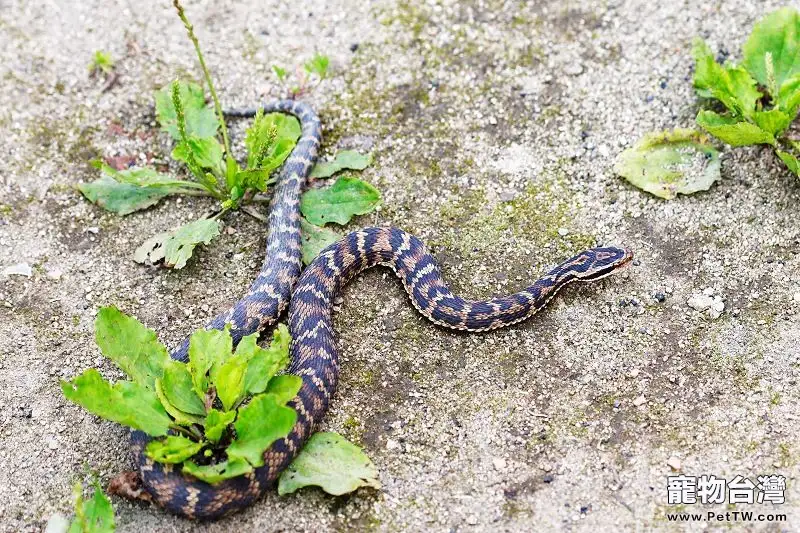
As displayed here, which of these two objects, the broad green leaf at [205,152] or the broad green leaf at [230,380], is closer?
the broad green leaf at [230,380]

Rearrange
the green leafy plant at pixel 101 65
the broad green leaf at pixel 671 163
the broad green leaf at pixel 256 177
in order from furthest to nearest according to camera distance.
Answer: the green leafy plant at pixel 101 65
the broad green leaf at pixel 671 163
the broad green leaf at pixel 256 177

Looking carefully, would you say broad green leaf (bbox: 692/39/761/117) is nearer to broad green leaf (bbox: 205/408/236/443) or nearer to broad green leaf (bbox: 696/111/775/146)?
broad green leaf (bbox: 696/111/775/146)

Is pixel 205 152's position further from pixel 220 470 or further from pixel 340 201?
pixel 220 470

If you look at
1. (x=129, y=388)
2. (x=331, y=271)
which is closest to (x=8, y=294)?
(x=129, y=388)

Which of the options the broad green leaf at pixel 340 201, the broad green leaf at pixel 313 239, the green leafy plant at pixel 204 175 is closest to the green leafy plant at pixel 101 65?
the green leafy plant at pixel 204 175

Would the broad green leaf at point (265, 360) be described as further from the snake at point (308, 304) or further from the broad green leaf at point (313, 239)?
the broad green leaf at point (313, 239)

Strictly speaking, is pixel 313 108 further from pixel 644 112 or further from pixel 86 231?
pixel 644 112

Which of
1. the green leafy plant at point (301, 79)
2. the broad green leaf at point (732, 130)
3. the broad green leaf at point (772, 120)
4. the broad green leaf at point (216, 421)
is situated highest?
the broad green leaf at point (772, 120)

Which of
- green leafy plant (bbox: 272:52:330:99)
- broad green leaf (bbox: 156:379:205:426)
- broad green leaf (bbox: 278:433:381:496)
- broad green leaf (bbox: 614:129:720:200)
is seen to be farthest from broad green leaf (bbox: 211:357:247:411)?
broad green leaf (bbox: 614:129:720:200)
